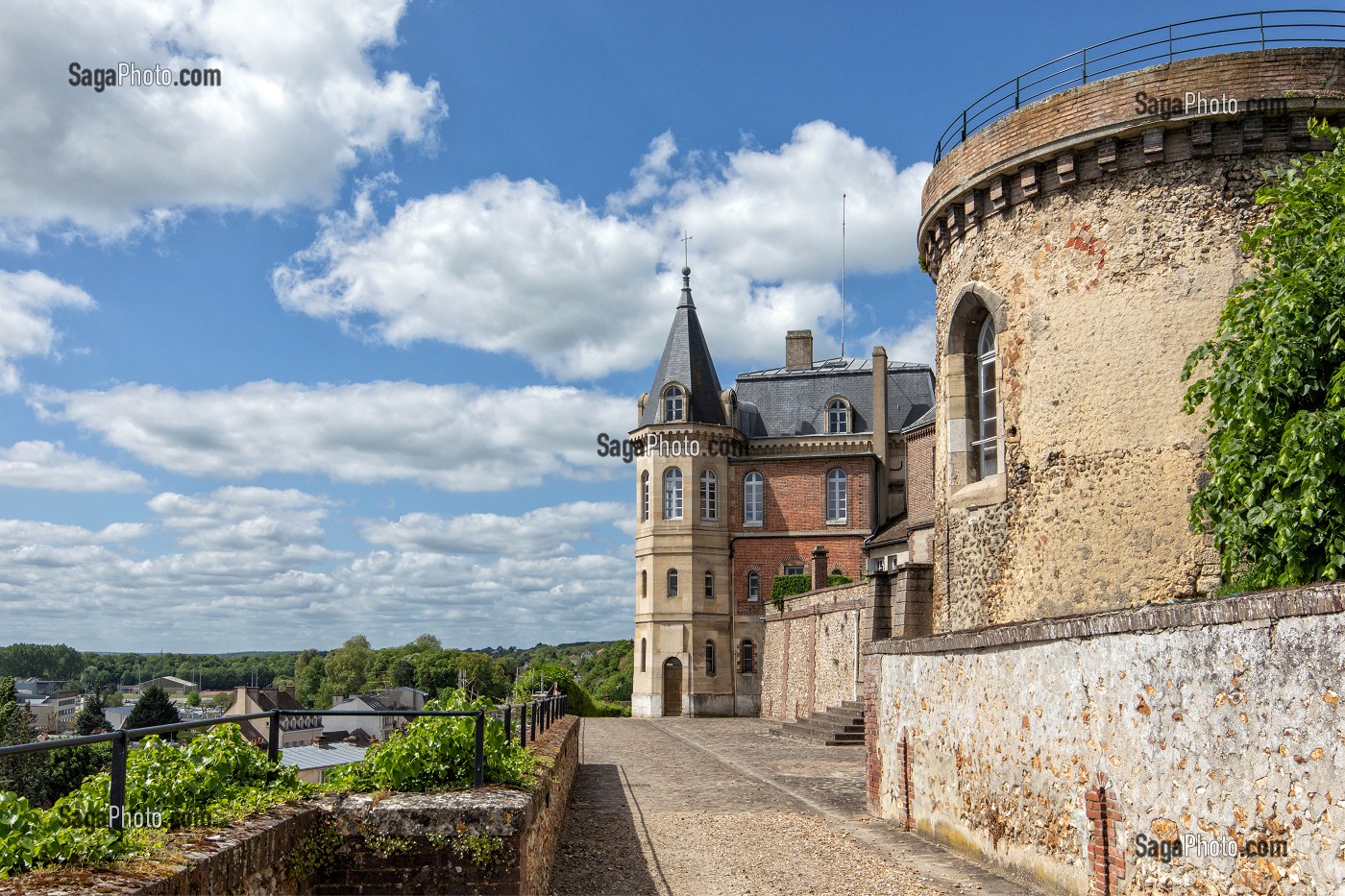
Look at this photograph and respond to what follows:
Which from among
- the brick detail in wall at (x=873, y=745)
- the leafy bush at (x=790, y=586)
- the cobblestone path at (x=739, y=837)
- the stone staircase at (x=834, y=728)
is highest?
the leafy bush at (x=790, y=586)

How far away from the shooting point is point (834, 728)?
29.1 m

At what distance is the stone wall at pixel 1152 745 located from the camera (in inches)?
236

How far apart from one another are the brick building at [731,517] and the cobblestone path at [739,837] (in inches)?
905

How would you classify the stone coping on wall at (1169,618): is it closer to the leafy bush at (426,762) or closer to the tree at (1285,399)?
the tree at (1285,399)

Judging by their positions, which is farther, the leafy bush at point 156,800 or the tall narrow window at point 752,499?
the tall narrow window at point 752,499

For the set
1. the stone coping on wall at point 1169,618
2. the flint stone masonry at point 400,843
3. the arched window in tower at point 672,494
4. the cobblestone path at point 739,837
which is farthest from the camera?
the arched window in tower at point 672,494

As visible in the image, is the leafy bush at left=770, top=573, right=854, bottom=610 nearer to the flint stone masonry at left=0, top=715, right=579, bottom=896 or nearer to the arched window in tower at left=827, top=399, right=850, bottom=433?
the arched window in tower at left=827, top=399, right=850, bottom=433

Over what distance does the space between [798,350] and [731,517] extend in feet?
33.0

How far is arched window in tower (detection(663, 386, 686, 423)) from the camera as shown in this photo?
156 ft

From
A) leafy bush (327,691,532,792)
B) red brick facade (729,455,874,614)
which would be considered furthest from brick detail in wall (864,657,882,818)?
red brick facade (729,455,874,614)

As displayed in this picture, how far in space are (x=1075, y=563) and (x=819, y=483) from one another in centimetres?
3412

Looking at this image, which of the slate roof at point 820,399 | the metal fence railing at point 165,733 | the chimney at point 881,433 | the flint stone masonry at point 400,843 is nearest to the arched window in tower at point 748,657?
the chimney at point 881,433

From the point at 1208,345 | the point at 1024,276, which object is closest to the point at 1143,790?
the point at 1208,345

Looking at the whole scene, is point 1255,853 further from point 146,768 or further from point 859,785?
point 859,785
